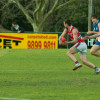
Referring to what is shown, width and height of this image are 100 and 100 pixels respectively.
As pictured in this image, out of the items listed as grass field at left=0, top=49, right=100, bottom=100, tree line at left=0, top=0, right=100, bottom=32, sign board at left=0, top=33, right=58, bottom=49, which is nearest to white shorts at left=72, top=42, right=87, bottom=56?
grass field at left=0, top=49, right=100, bottom=100

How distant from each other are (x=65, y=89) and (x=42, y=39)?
24.0 metres

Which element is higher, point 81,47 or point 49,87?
A: point 81,47

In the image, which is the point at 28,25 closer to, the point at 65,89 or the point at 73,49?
the point at 73,49

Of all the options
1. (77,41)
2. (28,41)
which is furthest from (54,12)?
(77,41)

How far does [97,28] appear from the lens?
16.3 metres

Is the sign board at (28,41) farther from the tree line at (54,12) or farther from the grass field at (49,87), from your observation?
the tree line at (54,12)

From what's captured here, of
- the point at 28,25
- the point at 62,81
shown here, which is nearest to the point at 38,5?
the point at 28,25

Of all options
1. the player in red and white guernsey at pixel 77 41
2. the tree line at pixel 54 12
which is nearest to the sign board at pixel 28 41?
the player in red and white guernsey at pixel 77 41

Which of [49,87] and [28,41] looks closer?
[49,87]

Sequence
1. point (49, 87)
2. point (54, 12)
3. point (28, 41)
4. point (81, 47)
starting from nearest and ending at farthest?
1. point (49, 87)
2. point (81, 47)
3. point (28, 41)
4. point (54, 12)

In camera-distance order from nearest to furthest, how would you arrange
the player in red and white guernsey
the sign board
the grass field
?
the grass field → the player in red and white guernsey → the sign board

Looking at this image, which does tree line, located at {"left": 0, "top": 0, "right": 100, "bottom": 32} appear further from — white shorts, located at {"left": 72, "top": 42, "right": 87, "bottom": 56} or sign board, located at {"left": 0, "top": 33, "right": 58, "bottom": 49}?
white shorts, located at {"left": 72, "top": 42, "right": 87, "bottom": 56}

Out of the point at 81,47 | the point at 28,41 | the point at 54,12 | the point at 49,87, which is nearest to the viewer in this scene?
the point at 49,87

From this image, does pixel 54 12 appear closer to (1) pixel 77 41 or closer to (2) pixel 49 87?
(1) pixel 77 41
